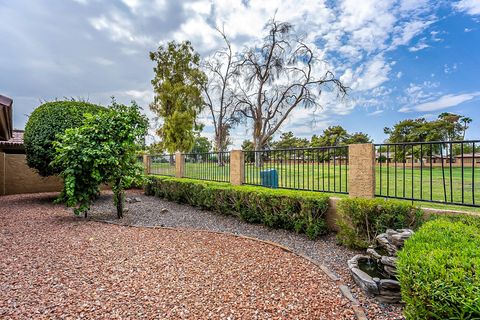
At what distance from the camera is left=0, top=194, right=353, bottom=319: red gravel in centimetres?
224

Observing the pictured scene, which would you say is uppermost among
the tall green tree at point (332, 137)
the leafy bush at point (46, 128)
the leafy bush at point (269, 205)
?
the tall green tree at point (332, 137)

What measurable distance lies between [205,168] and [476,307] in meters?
7.72

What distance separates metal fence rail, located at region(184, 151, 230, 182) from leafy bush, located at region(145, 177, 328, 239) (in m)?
0.93

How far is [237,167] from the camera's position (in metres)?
6.97

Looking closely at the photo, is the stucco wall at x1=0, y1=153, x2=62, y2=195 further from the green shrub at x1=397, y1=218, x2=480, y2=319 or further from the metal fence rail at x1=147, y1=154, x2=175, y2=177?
the green shrub at x1=397, y1=218, x2=480, y2=319

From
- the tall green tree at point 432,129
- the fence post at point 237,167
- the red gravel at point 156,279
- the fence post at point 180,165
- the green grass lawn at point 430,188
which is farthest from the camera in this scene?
the tall green tree at point 432,129

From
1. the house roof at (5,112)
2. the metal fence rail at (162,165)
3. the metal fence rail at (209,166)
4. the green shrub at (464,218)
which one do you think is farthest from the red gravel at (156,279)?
the metal fence rail at (162,165)

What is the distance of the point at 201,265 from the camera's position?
3.20m

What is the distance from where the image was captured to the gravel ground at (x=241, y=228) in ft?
7.98

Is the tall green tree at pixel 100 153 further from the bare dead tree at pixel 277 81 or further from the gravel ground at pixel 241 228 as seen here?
the bare dead tree at pixel 277 81

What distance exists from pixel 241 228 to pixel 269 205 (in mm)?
789

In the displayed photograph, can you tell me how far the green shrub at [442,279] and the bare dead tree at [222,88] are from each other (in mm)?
22769

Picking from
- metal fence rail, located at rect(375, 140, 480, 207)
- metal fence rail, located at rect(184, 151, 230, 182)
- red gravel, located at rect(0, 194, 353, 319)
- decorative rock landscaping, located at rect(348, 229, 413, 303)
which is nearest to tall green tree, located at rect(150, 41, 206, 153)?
metal fence rail, located at rect(184, 151, 230, 182)

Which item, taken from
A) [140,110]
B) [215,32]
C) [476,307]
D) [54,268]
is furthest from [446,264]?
[215,32]
